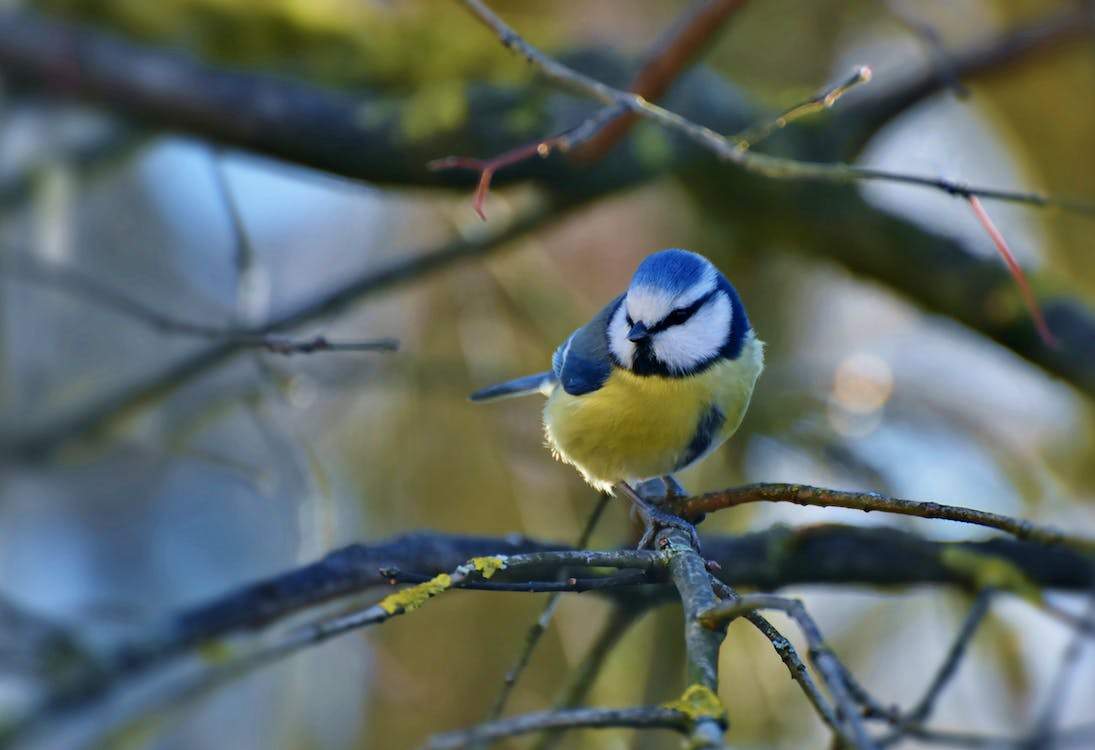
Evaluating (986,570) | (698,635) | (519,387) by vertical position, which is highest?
(519,387)

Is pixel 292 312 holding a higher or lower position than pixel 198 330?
higher

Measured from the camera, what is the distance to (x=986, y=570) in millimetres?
1720

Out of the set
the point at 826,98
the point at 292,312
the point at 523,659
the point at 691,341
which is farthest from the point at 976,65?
the point at 523,659

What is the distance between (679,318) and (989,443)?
124 cm

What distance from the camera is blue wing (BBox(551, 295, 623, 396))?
1.98m

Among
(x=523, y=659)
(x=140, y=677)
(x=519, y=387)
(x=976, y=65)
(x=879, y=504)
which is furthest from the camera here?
(x=976, y=65)

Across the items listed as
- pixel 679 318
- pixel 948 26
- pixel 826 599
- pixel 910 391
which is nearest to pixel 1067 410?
pixel 910 391

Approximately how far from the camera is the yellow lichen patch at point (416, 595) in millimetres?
895

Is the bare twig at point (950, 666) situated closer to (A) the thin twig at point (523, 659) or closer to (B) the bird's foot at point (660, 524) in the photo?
(B) the bird's foot at point (660, 524)

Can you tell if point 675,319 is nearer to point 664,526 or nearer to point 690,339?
point 690,339

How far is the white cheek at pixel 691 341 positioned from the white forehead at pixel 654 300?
51 mm

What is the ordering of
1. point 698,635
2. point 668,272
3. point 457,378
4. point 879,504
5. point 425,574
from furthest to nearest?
point 457,378 → point 668,272 → point 425,574 → point 879,504 → point 698,635

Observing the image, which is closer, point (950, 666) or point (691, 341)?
point (950, 666)

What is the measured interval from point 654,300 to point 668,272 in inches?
2.1
